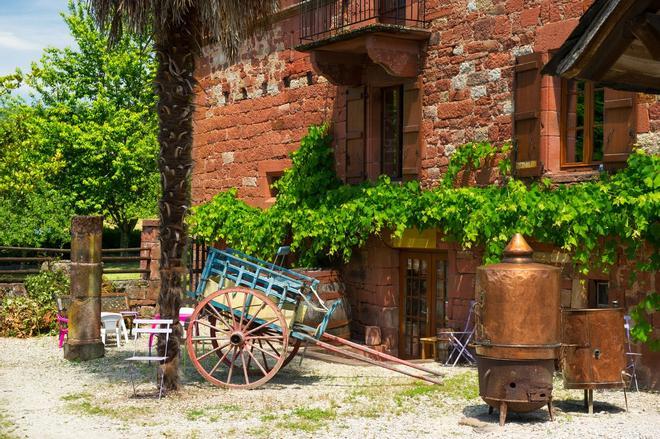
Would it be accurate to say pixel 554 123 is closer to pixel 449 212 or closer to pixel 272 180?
pixel 449 212

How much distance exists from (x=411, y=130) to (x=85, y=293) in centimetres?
530

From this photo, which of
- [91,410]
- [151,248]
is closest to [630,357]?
[91,410]

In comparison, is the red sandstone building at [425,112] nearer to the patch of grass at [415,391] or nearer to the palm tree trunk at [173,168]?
the palm tree trunk at [173,168]

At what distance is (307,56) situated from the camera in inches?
631

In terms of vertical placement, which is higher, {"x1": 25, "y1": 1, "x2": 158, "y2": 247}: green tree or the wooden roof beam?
{"x1": 25, "y1": 1, "x2": 158, "y2": 247}: green tree

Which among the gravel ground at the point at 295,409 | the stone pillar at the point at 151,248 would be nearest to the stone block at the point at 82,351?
the gravel ground at the point at 295,409

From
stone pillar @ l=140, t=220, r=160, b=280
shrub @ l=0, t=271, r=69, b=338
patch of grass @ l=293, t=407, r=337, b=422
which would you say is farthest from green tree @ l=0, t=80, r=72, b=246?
patch of grass @ l=293, t=407, r=337, b=422

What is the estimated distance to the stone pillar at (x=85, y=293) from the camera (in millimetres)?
13008

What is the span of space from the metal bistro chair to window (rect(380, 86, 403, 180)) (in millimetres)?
2734

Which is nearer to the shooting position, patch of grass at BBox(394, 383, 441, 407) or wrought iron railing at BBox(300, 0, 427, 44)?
patch of grass at BBox(394, 383, 441, 407)

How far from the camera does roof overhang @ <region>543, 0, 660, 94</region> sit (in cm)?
423

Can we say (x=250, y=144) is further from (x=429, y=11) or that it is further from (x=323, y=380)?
(x=323, y=380)

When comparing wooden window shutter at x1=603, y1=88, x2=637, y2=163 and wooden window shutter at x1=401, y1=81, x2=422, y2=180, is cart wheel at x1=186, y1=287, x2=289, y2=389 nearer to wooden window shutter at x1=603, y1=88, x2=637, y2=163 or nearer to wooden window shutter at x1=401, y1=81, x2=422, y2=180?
wooden window shutter at x1=401, y1=81, x2=422, y2=180

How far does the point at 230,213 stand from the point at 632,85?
1270 centimetres
